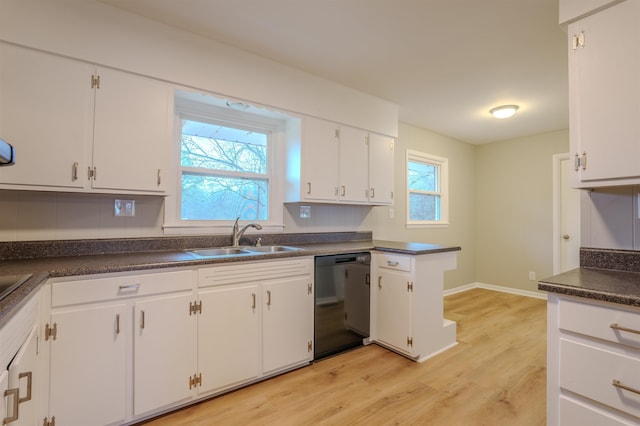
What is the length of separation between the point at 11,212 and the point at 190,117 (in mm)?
1288

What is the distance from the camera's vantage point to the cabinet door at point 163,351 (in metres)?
1.65

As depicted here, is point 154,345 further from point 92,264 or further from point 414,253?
point 414,253

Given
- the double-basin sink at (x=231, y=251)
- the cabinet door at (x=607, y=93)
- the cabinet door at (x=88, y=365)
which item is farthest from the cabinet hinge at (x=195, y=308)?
the cabinet door at (x=607, y=93)

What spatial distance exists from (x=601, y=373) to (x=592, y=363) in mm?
38

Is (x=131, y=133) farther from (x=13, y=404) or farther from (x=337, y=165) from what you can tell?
(x=337, y=165)

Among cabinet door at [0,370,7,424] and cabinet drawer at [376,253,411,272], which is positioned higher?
cabinet drawer at [376,253,411,272]

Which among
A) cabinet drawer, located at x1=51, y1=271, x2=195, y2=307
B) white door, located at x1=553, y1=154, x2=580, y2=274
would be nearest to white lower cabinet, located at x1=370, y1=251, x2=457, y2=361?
cabinet drawer, located at x1=51, y1=271, x2=195, y2=307

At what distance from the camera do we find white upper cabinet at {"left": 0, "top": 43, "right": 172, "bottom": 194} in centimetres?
160

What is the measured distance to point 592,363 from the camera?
1.17m

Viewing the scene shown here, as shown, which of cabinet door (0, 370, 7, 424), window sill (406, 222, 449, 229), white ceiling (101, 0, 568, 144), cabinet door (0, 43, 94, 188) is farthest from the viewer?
window sill (406, 222, 449, 229)

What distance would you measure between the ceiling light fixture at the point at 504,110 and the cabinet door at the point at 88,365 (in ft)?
12.9

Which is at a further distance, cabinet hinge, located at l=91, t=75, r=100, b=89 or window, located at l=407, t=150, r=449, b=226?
window, located at l=407, t=150, r=449, b=226

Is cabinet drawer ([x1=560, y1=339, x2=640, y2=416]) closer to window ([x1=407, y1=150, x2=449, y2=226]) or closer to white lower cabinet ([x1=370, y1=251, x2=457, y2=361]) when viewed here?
white lower cabinet ([x1=370, y1=251, x2=457, y2=361])

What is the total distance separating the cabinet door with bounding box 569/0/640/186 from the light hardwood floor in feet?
4.73
